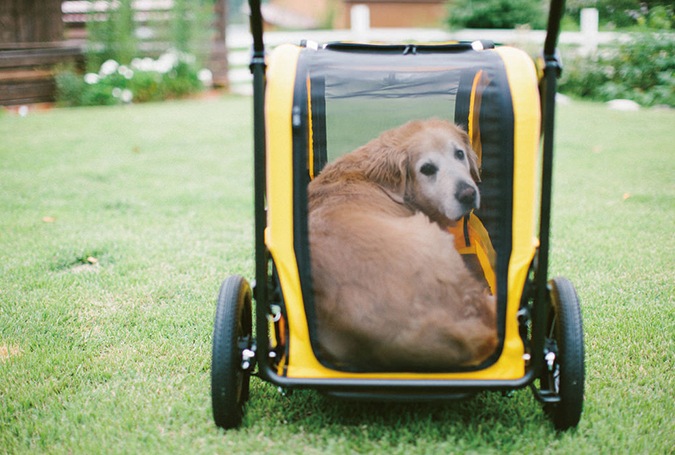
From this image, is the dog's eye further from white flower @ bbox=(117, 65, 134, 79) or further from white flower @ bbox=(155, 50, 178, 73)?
white flower @ bbox=(155, 50, 178, 73)

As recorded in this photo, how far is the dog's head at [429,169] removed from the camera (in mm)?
2236

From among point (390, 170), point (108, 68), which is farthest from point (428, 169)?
point (108, 68)

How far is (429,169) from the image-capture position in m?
2.26

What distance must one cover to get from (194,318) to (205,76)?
9786 millimetres

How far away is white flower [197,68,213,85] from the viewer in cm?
1183

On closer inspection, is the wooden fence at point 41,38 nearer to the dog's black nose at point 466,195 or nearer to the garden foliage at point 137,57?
the garden foliage at point 137,57

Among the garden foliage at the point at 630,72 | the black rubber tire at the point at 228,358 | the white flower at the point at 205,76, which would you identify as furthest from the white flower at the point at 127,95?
the black rubber tire at the point at 228,358

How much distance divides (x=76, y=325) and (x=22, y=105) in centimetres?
826

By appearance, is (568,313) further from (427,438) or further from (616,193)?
(616,193)

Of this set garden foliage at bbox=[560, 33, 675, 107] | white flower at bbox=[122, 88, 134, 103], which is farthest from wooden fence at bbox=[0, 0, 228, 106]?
garden foliage at bbox=[560, 33, 675, 107]

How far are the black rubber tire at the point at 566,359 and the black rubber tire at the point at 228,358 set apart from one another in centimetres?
102

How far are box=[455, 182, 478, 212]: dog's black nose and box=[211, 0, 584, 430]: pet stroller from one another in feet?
0.25

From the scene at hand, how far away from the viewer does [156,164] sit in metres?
6.33

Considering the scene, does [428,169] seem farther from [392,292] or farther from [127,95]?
[127,95]
